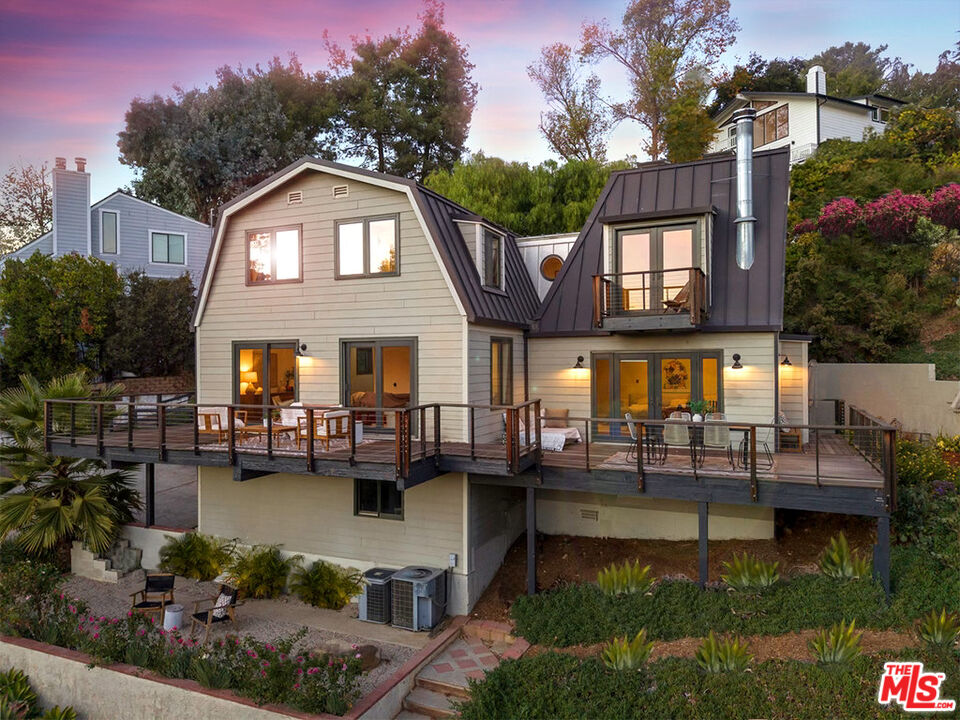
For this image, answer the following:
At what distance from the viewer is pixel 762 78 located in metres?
34.7

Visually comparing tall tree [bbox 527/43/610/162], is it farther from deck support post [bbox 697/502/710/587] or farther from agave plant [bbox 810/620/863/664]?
agave plant [bbox 810/620/863/664]

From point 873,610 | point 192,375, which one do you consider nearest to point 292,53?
point 192,375

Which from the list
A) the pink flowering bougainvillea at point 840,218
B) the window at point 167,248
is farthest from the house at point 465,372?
the window at point 167,248

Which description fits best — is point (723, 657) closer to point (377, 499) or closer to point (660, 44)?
point (377, 499)

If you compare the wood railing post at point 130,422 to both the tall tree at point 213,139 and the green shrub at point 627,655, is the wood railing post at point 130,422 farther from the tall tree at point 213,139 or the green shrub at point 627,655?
the tall tree at point 213,139

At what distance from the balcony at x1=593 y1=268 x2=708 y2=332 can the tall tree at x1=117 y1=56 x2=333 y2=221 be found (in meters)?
24.3

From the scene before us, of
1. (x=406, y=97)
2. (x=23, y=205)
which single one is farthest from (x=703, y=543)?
(x=23, y=205)

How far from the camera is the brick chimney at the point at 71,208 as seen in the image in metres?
22.3

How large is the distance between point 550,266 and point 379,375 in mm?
5756

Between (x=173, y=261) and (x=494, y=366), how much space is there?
2034 cm

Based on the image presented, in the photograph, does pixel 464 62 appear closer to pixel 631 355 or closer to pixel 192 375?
pixel 192 375

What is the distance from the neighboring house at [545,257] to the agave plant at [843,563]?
8426mm

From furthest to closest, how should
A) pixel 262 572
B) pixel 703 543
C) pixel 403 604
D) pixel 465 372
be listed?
pixel 262 572
pixel 465 372
pixel 403 604
pixel 703 543

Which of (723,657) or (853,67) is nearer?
(723,657)
